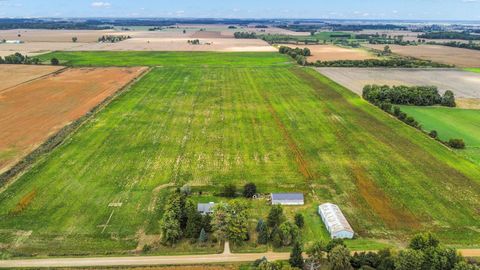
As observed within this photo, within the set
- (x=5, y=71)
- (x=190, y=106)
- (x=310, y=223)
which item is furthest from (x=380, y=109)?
(x=5, y=71)

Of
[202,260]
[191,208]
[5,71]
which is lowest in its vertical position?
[202,260]

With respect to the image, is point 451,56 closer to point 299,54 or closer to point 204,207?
point 299,54

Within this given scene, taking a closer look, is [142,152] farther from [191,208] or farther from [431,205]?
[431,205]

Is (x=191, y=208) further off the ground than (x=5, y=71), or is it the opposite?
(x=5, y=71)

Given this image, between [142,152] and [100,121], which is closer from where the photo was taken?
[142,152]

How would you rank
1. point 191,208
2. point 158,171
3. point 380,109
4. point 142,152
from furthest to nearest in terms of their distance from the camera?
point 380,109
point 142,152
point 158,171
point 191,208

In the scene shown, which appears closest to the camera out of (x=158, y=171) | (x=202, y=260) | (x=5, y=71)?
(x=202, y=260)
